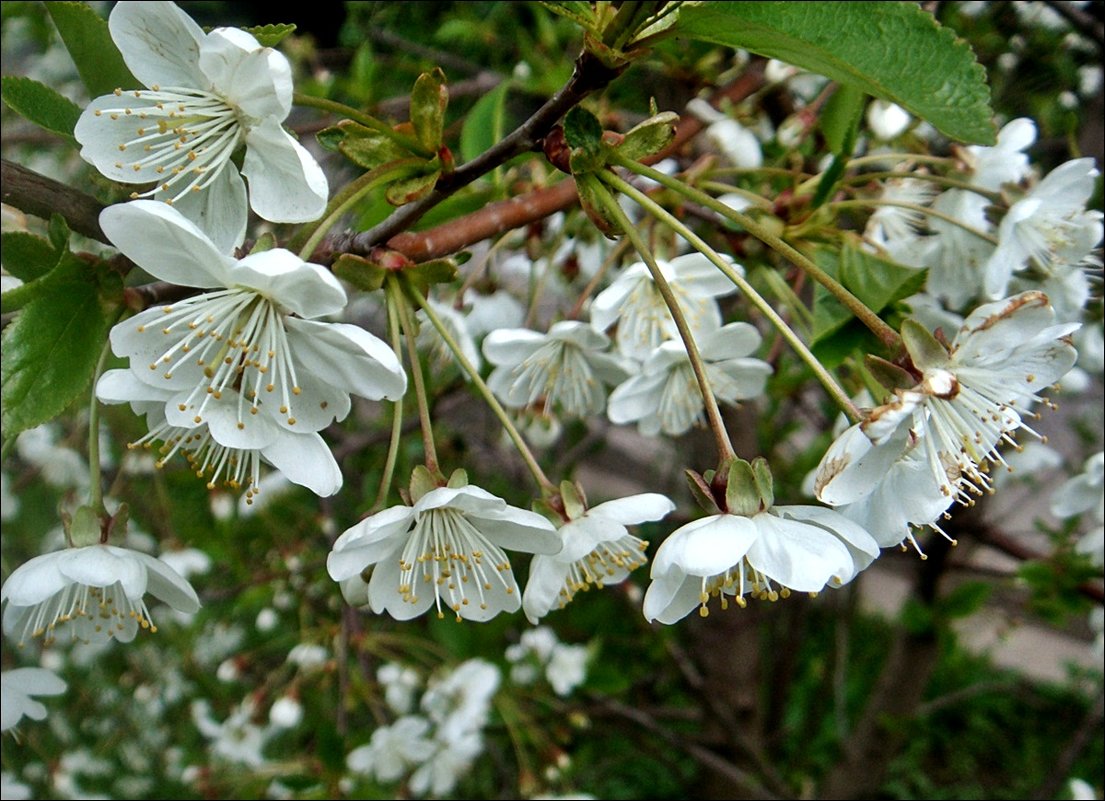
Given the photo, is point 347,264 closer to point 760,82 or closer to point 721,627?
point 760,82

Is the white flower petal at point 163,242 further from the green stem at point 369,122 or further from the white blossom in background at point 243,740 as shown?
the white blossom in background at point 243,740

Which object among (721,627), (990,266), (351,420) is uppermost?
(990,266)

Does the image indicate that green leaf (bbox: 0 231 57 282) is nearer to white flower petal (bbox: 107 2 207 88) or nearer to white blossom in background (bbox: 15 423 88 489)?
white flower petal (bbox: 107 2 207 88)

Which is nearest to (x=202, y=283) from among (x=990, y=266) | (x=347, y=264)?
(x=347, y=264)

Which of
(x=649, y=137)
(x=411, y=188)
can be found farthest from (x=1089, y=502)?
→ (x=411, y=188)

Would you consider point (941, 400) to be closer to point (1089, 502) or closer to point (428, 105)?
point (428, 105)

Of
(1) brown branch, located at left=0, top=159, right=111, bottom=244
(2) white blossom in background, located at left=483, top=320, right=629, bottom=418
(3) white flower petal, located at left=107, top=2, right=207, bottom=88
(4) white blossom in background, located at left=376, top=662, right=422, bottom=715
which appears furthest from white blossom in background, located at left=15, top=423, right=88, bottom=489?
(3) white flower petal, located at left=107, top=2, right=207, bottom=88
